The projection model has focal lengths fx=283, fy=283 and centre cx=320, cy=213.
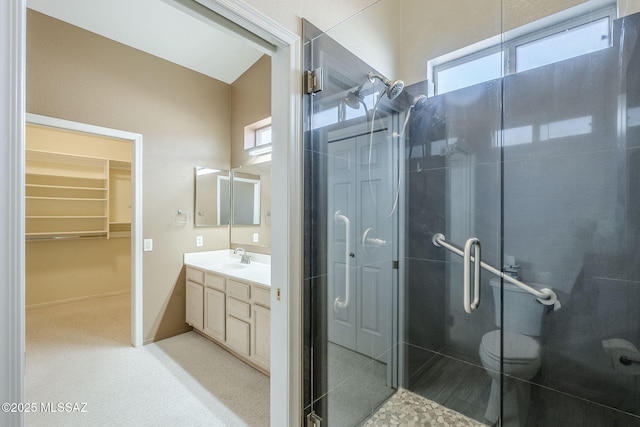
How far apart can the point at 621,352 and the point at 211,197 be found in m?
3.55

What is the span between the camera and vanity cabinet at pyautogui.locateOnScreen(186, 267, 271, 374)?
2.27 metres

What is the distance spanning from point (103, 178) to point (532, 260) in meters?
5.55

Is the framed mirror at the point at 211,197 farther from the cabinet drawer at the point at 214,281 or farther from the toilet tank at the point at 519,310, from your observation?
the toilet tank at the point at 519,310

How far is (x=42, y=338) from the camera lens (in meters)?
2.95

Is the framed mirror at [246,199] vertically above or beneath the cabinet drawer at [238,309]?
above

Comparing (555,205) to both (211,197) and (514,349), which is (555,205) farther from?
(211,197)

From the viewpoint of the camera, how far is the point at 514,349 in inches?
65.2

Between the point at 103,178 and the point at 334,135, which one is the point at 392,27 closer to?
the point at 334,135

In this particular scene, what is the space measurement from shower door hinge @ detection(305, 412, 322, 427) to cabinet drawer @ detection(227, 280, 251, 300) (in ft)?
3.70

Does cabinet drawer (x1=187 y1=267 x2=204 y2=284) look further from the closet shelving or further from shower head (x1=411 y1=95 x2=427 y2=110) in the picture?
shower head (x1=411 y1=95 x2=427 y2=110)

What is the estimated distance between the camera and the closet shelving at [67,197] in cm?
394

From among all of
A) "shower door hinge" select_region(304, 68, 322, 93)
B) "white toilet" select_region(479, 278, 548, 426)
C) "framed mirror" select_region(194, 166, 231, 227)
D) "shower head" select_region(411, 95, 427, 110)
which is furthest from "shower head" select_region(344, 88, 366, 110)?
"framed mirror" select_region(194, 166, 231, 227)

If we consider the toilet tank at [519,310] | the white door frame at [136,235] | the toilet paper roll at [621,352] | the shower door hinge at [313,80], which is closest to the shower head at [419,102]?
the shower door hinge at [313,80]

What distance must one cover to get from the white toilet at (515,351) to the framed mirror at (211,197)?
2.88m
